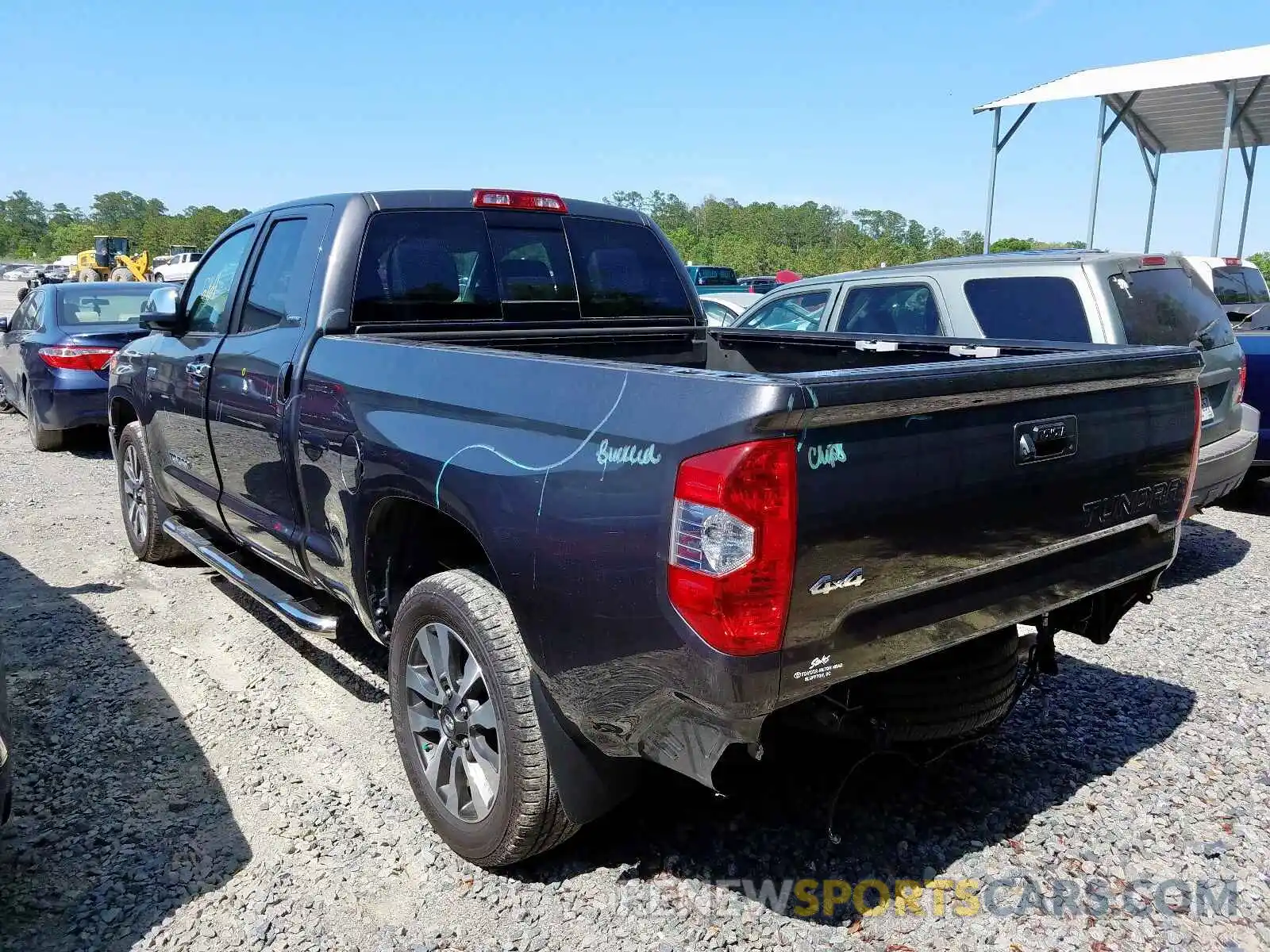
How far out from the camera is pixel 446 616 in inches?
112

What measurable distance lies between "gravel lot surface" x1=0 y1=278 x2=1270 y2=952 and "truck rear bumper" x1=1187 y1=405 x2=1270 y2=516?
0.95 metres

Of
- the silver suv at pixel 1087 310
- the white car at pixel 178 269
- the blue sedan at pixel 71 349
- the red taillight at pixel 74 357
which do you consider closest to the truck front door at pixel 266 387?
the silver suv at pixel 1087 310

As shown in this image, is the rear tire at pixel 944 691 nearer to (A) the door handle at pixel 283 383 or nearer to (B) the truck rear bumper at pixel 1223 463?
(A) the door handle at pixel 283 383

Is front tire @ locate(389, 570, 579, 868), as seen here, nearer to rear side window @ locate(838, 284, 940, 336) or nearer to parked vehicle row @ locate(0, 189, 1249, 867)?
parked vehicle row @ locate(0, 189, 1249, 867)

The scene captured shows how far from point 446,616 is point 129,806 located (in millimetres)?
1384

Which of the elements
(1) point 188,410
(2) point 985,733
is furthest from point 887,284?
(1) point 188,410

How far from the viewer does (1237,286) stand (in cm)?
891

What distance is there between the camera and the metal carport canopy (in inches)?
555

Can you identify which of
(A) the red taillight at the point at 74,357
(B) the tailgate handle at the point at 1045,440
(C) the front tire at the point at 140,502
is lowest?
(C) the front tire at the point at 140,502

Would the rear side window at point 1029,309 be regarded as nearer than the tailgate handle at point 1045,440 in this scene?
No

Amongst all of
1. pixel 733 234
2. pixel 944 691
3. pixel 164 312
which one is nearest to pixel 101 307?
pixel 164 312

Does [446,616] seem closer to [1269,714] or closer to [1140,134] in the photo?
[1269,714]

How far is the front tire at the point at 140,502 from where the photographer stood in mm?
5570

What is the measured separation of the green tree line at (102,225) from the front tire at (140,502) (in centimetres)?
7427
